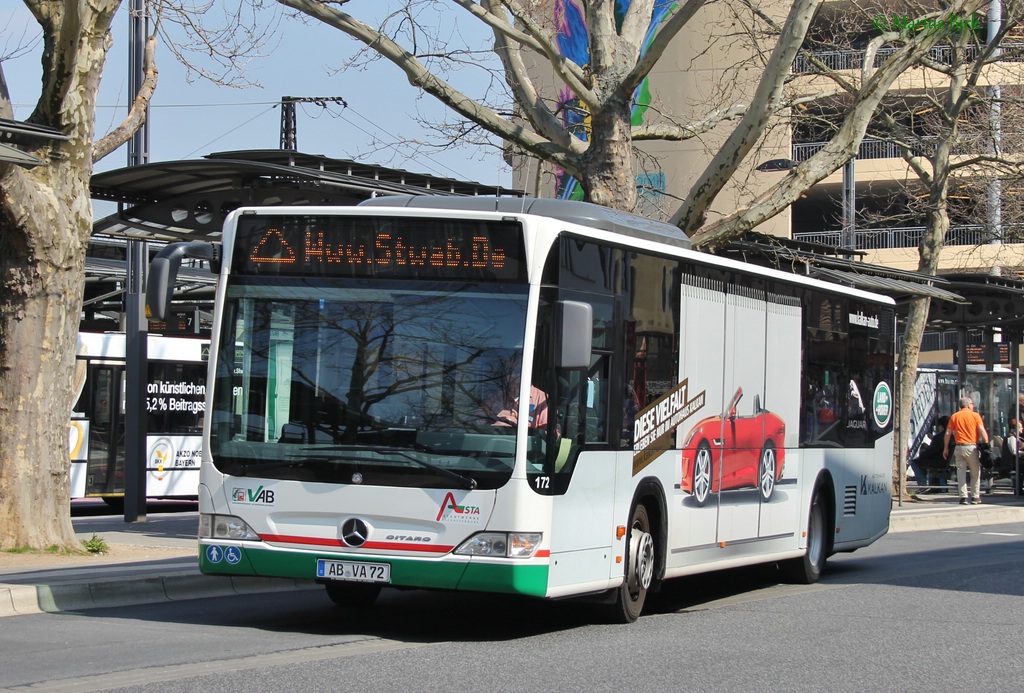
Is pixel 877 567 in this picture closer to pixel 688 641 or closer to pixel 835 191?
pixel 688 641

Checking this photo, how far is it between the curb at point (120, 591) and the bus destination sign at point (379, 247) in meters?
2.82

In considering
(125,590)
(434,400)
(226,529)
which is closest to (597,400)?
(434,400)

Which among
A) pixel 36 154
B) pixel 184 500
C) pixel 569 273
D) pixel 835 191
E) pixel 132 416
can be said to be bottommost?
pixel 184 500

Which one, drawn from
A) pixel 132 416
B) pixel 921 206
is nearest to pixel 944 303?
pixel 921 206

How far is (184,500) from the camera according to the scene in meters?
26.3

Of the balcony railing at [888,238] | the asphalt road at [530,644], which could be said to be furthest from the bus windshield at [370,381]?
the balcony railing at [888,238]

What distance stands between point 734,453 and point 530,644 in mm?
3607

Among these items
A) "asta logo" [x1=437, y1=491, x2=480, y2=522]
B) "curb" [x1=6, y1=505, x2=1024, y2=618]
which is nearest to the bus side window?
"asta logo" [x1=437, y1=491, x2=480, y2=522]

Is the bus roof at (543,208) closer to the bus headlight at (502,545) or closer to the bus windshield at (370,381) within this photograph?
the bus windshield at (370,381)

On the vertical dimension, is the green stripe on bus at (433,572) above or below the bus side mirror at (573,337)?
below

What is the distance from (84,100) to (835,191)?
4537 cm

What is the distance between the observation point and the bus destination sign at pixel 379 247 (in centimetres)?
944

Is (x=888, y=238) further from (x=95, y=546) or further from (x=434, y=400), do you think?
(x=434, y=400)

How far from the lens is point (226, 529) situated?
9.62 m
